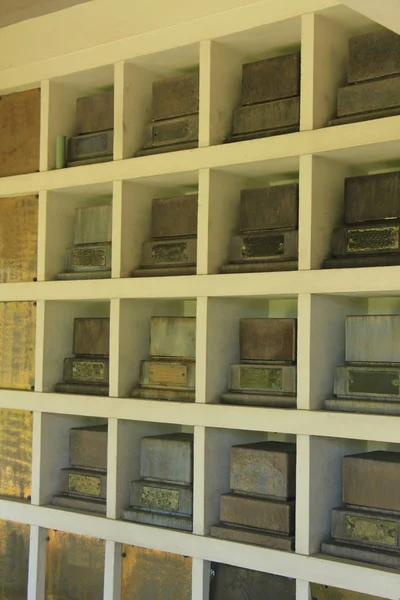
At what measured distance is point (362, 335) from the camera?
2352mm

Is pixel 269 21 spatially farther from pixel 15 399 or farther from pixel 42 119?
pixel 15 399

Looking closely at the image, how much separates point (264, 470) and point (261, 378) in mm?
253

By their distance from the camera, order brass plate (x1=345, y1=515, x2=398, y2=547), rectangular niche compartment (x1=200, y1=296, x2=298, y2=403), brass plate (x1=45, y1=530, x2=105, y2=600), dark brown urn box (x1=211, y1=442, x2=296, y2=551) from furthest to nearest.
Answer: brass plate (x1=45, y1=530, x2=105, y2=600)
rectangular niche compartment (x1=200, y1=296, x2=298, y2=403)
dark brown urn box (x1=211, y1=442, x2=296, y2=551)
brass plate (x1=345, y1=515, x2=398, y2=547)

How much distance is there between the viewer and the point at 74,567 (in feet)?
9.62

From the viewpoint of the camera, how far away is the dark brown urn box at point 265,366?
2441 millimetres

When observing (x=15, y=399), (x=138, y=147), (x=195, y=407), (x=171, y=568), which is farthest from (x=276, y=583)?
(x=138, y=147)

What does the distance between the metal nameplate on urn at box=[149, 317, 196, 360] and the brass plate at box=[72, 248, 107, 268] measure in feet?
0.91

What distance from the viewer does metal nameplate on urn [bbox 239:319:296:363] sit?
2.46 metres

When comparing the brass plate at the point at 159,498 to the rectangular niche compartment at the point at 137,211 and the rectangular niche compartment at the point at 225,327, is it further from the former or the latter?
the rectangular niche compartment at the point at 137,211

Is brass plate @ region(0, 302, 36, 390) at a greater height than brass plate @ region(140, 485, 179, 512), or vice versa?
brass plate @ region(0, 302, 36, 390)

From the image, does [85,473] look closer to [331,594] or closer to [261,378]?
[261,378]

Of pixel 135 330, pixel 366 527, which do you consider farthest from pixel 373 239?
pixel 135 330

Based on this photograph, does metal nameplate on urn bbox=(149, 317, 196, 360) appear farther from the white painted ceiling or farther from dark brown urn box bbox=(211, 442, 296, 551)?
the white painted ceiling

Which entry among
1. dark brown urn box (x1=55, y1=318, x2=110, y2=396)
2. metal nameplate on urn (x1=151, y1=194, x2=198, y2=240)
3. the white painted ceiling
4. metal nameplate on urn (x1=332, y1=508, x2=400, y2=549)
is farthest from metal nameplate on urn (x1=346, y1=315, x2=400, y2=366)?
the white painted ceiling
